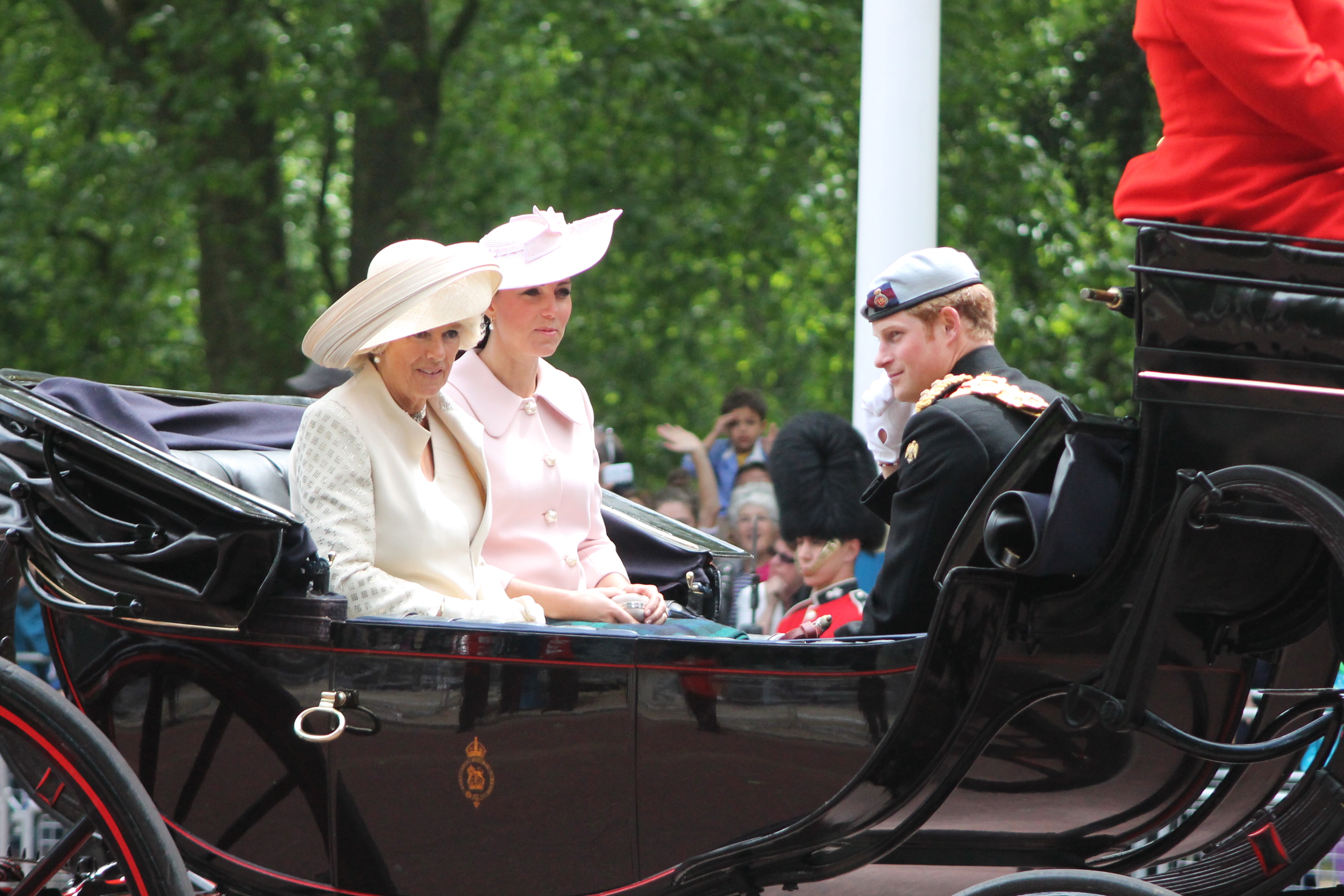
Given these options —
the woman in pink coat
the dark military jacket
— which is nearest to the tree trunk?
the woman in pink coat

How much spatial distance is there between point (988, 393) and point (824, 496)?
7.44 ft

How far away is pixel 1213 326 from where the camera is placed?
2.15 meters

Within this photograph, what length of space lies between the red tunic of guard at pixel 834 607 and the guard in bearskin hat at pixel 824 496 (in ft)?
0.79

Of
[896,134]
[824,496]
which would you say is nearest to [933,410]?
[824,496]

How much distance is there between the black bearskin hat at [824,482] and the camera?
4922 millimetres

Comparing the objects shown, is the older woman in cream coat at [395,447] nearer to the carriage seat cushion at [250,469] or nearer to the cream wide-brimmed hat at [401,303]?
the cream wide-brimmed hat at [401,303]

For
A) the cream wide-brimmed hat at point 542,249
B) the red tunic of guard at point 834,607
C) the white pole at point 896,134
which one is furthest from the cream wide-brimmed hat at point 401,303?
the white pole at point 896,134

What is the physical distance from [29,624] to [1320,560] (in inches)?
190

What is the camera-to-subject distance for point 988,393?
8.96ft

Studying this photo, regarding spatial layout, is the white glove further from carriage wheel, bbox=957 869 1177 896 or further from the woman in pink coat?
carriage wheel, bbox=957 869 1177 896

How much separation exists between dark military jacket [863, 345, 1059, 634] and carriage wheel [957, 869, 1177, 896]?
57cm

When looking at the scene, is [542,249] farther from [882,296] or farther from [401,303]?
[882,296]

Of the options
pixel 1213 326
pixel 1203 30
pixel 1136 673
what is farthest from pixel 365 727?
pixel 1203 30

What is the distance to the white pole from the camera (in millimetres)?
5062
